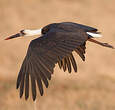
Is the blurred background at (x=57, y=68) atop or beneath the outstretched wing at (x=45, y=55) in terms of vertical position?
beneath

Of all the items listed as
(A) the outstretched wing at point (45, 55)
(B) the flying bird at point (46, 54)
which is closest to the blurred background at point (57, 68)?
(B) the flying bird at point (46, 54)

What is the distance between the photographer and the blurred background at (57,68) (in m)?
10.1

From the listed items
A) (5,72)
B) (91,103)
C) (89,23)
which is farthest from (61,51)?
(89,23)

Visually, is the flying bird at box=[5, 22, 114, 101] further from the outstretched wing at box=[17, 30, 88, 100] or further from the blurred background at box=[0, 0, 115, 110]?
the blurred background at box=[0, 0, 115, 110]

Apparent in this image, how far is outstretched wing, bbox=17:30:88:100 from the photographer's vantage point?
6707mm

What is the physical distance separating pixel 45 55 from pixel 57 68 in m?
4.74

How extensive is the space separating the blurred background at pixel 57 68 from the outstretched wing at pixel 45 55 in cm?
258

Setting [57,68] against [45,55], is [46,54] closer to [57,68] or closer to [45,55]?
[45,55]

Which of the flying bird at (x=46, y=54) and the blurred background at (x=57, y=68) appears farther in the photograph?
the blurred background at (x=57, y=68)

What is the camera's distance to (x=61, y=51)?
23.0ft

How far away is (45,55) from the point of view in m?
6.98

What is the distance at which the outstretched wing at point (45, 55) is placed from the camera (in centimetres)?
671

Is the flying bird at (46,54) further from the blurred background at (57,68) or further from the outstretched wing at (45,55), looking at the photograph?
the blurred background at (57,68)

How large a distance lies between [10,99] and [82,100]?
119cm
